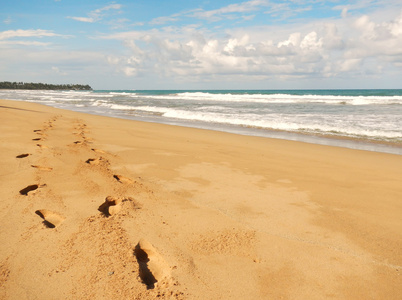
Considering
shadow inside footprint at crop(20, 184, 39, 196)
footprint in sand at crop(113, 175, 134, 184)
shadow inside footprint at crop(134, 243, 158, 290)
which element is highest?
shadow inside footprint at crop(20, 184, 39, 196)

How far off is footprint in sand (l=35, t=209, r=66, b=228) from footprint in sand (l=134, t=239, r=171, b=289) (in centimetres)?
90

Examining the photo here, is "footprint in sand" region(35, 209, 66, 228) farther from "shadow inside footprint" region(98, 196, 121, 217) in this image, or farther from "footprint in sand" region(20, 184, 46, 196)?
Answer: "footprint in sand" region(20, 184, 46, 196)

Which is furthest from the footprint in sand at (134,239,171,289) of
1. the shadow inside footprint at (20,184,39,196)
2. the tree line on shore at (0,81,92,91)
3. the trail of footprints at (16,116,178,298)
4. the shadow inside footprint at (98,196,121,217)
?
the tree line on shore at (0,81,92,91)

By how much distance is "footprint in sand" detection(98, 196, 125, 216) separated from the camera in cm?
307

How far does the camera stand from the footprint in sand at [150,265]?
204 centimetres

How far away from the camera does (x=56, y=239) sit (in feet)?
8.09

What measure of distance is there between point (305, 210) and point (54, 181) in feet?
9.99

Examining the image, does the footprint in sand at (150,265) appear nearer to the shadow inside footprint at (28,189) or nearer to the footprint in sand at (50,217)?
the footprint in sand at (50,217)

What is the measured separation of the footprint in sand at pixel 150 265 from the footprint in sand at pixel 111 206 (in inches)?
27.9

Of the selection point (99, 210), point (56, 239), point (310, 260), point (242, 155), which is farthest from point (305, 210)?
point (242, 155)

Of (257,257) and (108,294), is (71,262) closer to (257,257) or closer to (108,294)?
(108,294)

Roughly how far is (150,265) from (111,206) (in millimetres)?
1160

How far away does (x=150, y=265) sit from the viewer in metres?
2.21

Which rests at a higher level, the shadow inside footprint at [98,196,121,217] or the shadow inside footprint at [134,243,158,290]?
the shadow inside footprint at [98,196,121,217]
